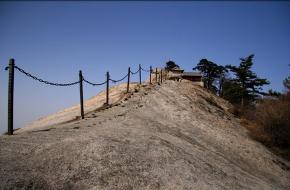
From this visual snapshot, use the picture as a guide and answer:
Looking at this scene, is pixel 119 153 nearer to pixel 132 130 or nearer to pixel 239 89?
pixel 132 130

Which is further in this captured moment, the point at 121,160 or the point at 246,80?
the point at 246,80

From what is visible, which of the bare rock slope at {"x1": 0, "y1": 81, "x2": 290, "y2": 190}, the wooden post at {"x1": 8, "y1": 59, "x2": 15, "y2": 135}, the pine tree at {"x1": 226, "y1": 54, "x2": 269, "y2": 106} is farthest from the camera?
the pine tree at {"x1": 226, "y1": 54, "x2": 269, "y2": 106}

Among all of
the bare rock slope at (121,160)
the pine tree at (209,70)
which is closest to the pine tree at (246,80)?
the pine tree at (209,70)

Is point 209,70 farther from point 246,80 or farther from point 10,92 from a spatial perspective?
point 10,92

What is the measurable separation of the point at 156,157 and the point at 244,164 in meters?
6.53

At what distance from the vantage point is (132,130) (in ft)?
36.7

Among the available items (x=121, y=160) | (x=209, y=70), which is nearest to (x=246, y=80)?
(x=209, y=70)

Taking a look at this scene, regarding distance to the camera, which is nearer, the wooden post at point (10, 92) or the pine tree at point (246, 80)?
the wooden post at point (10, 92)

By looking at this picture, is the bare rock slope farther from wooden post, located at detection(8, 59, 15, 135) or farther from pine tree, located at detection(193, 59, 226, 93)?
pine tree, located at detection(193, 59, 226, 93)

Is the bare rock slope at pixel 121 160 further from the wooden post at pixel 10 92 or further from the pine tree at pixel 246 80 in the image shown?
the pine tree at pixel 246 80

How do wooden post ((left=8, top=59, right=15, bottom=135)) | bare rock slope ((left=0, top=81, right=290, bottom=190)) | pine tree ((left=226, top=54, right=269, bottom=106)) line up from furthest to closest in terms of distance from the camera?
pine tree ((left=226, top=54, right=269, bottom=106)) → wooden post ((left=8, top=59, right=15, bottom=135)) → bare rock slope ((left=0, top=81, right=290, bottom=190))

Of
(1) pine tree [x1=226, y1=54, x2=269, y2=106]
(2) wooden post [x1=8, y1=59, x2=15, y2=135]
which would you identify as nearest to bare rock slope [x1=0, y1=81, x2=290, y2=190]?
(2) wooden post [x1=8, y1=59, x2=15, y2=135]

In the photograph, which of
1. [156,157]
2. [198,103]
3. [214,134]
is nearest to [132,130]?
[156,157]

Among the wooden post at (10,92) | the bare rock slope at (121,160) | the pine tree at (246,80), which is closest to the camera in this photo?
the bare rock slope at (121,160)
